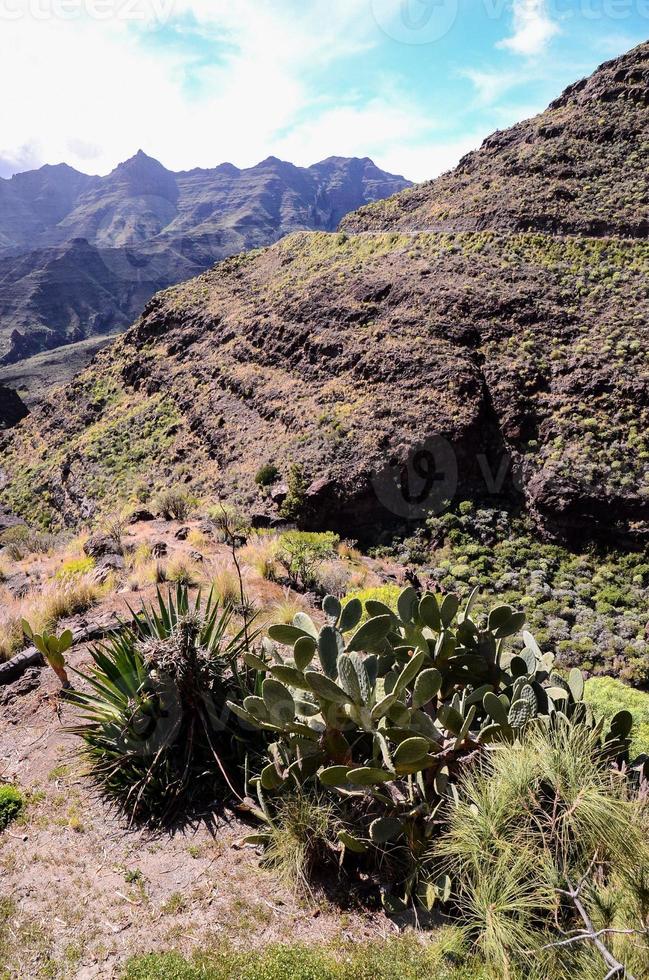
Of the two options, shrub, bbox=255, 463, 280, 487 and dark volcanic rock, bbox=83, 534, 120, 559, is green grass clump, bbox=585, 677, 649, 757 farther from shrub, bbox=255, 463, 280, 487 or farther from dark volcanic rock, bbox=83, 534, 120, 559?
shrub, bbox=255, 463, 280, 487

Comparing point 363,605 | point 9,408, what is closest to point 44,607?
point 363,605

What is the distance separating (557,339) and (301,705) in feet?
54.5

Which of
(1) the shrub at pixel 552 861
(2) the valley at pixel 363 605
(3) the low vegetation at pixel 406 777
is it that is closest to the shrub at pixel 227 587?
(2) the valley at pixel 363 605

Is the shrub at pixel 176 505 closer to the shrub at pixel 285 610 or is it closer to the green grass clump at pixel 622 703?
the shrub at pixel 285 610

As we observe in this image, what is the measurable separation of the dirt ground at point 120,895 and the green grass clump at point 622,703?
2.47 metres

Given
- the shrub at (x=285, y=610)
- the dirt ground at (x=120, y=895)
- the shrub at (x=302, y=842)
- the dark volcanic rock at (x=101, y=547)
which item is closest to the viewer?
the dirt ground at (x=120, y=895)

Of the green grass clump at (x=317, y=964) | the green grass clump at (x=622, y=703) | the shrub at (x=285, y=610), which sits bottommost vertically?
the green grass clump at (x=622, y=703)

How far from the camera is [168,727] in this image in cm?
422

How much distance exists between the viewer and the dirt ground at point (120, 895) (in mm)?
3066

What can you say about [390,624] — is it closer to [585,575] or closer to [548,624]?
[548,624]

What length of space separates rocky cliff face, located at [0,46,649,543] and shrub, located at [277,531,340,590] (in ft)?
14.2

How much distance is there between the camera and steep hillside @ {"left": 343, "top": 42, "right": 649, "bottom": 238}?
2238 centimetres

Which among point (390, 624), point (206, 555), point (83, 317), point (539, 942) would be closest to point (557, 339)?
point (206, 555)

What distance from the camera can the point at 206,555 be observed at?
1075cm
